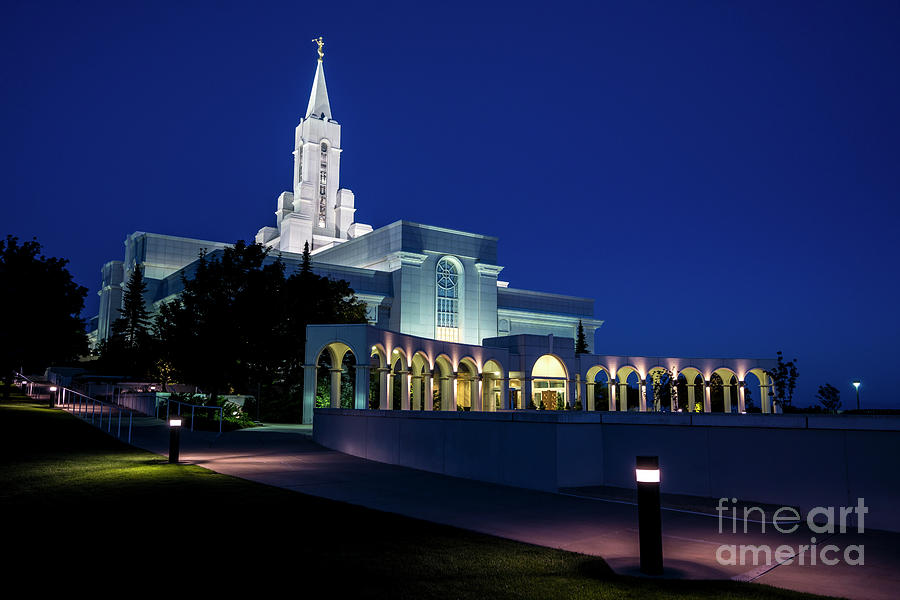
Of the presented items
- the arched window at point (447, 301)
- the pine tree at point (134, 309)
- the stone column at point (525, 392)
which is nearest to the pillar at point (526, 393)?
the stone column at point (525, 392)

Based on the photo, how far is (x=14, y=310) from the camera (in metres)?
37.4

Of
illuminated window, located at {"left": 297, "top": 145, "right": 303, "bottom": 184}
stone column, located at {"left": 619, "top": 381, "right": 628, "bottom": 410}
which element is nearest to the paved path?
stone column, located at {"left": 619, "top": 381, "right": 628, "bottom": 410}

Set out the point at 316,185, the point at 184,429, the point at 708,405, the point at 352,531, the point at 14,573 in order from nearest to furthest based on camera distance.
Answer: the point at 14,573, the point at 352,531, the point at 184,429, the point at 708,405, the point at 316,185

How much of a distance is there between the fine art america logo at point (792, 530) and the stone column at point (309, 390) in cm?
2117

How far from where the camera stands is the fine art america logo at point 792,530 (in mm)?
6434

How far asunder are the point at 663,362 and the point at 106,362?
46.4 meters

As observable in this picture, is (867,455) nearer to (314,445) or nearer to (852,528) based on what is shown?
(852,528)

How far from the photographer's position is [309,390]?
2875 cm

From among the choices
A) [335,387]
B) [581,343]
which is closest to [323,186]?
[581,343]

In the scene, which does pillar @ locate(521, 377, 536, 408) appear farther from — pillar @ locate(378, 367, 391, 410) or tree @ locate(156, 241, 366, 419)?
pillar @ locate(378, 367, 391, 410)

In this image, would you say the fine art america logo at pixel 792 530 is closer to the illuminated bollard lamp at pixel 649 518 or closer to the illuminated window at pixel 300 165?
the illuminated bollard lamp at pixel 649 518

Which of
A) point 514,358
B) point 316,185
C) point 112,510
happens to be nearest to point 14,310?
point 514,358

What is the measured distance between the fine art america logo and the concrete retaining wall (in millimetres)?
206

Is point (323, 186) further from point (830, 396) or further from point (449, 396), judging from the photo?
point (830, 396)
